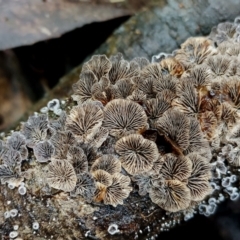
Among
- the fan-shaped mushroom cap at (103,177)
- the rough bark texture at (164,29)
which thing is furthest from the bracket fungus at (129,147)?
the rough bark texture at (164,29)

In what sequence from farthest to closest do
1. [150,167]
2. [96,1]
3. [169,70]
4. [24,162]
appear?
[96,1], [169,70], [24,162], [150,167]

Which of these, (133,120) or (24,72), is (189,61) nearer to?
(133,120)

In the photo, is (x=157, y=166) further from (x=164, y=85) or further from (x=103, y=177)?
(x=164, y=85)

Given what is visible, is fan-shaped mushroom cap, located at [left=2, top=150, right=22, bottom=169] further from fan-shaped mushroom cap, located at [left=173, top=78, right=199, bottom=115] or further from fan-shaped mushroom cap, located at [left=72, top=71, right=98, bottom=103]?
fan-shaped mushroom cap, located at [left=173, top=78, right=199, bottom=115]

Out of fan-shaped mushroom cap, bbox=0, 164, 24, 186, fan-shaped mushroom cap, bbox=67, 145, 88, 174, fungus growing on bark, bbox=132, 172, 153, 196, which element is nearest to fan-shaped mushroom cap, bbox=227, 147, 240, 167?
fungus growing on bark, bbox=132, 172, 153, 196

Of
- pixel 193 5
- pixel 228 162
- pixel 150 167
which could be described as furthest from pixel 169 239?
pixel 193 5
